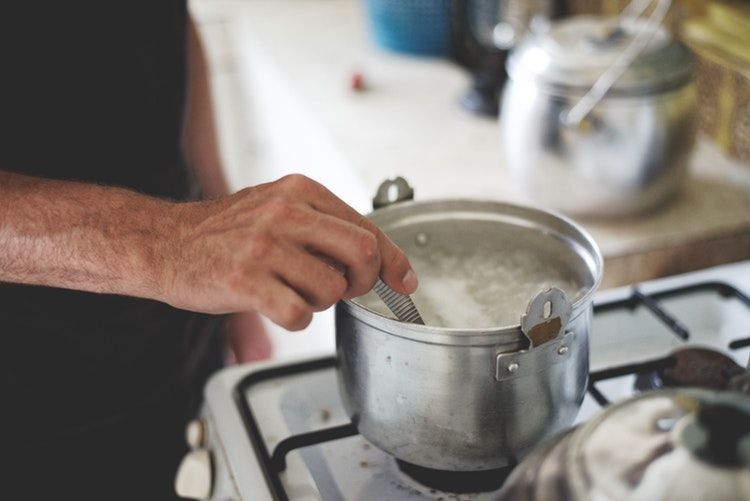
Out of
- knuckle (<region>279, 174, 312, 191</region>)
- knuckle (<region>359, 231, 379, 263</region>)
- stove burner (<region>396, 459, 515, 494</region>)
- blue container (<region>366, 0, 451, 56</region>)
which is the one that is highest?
blue container (<region>366, 0, 451, 56</region>)

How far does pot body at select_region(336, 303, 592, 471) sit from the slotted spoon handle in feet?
0.09

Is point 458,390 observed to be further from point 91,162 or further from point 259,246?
point 91,162

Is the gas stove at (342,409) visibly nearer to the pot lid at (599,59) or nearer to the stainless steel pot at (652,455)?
the stainless steel pot at (652,455)

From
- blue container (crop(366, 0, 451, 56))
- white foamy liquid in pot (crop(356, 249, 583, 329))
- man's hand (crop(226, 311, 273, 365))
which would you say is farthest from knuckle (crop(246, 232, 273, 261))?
blue container (crop(366, 0, 451, 56))

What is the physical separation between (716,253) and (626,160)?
183 mm

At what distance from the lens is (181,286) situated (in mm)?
603

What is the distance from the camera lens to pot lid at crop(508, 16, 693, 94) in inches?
40.4

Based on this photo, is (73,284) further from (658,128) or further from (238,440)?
(658,128)

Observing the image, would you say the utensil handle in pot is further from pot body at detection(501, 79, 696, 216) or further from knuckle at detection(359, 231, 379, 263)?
knuckle at detection(359, 231, 379, 263)

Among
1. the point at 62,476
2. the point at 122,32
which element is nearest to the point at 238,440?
the point at 62,476

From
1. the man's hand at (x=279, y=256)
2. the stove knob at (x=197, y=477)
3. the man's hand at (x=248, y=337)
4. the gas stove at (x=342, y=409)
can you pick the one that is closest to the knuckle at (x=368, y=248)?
the man's hand at (x=279, y=256)

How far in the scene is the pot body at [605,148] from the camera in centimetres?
102

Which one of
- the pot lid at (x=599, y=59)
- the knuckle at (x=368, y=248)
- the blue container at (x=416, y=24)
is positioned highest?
the blue container at (x=416, y=24)

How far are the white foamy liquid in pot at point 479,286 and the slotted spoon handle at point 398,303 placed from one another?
0.05 meters
